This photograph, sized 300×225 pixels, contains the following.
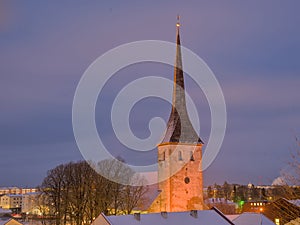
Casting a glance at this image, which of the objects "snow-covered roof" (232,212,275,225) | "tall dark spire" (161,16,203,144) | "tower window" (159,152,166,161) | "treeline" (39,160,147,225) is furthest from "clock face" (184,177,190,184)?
"treeline" (39,160,147,225)

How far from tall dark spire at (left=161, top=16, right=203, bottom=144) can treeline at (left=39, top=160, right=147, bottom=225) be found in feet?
34.7

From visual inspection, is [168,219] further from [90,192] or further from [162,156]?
[90,192]

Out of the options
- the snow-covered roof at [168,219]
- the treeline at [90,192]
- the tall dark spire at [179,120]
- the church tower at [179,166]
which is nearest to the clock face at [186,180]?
the church tower at [179,166]

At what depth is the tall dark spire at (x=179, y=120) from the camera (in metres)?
51.6

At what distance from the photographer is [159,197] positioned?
50.7m

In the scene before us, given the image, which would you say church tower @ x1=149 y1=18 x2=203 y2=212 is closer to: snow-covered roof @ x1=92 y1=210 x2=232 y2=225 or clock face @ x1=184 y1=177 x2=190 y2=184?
Answer: clock face @ x1=184 y1=177 x2=190 y2=184

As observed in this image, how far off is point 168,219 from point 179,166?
14119mm

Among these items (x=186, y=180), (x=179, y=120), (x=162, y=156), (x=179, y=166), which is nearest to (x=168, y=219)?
(x=186, y=180)

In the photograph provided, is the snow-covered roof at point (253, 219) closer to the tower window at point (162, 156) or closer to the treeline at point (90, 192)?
the tower window at point (162, 156)

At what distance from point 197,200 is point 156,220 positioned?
46.6 feet

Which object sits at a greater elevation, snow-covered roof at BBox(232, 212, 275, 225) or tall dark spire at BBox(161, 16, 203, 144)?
tall dark spire at BBox(161, 16, 203, 144)

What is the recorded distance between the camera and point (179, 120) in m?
52.8

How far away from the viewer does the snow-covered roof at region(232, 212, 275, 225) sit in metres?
44.4

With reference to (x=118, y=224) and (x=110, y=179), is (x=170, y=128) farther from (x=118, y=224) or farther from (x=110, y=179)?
(x=118, y=224)
